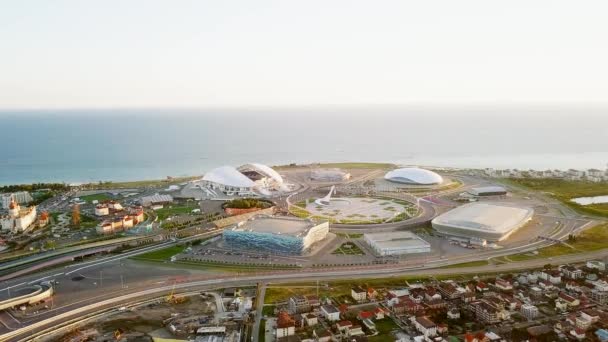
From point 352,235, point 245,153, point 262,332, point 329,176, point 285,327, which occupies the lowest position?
point 262,332

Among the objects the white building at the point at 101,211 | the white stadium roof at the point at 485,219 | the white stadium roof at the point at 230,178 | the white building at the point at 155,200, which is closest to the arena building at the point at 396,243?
the white stadium roof at the point at 485,219

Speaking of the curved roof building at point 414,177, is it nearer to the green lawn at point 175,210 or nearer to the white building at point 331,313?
the green lawn at point 175,210

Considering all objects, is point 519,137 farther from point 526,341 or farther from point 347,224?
point 526,341

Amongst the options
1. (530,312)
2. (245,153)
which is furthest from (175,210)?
(245,153)

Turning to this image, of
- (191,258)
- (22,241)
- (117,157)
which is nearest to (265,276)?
(191,258)

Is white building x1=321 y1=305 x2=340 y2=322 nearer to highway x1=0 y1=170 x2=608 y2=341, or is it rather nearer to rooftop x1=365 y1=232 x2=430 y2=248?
highway x1=0 y1=170 x2=608 y2=341

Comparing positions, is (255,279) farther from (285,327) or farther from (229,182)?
(229,182)
